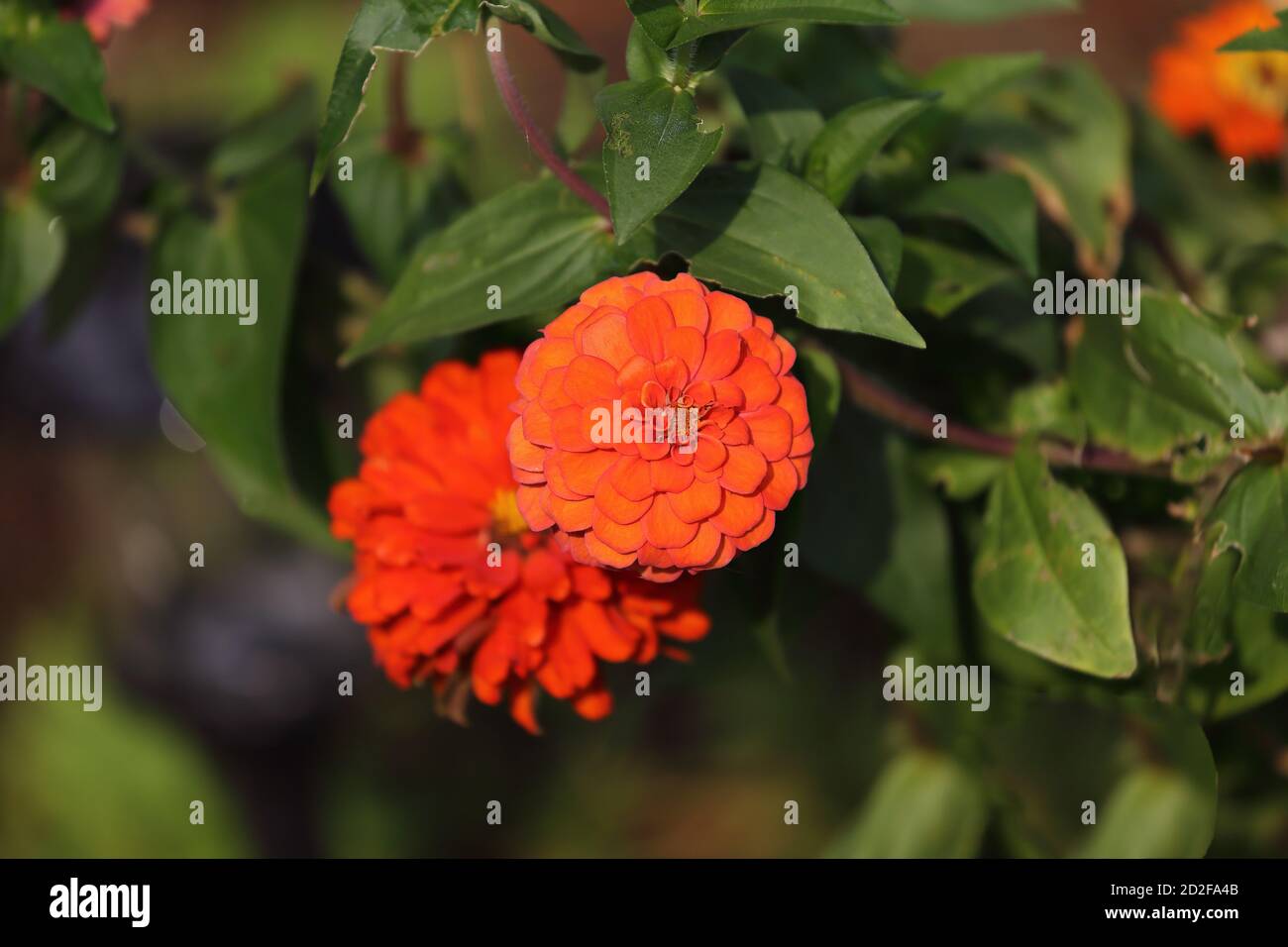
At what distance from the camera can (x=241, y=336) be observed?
857 mm

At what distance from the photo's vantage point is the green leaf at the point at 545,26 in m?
0.55

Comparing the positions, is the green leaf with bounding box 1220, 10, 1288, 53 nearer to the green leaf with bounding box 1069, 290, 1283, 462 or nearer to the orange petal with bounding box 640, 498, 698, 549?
the green leaf with bounding box 1069, 290, 1283, 462

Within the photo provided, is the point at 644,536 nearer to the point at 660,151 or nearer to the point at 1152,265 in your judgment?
the point at 660,151

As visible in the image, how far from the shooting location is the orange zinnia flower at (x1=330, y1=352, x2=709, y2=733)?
64cm

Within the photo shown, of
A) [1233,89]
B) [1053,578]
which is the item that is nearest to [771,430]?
[1053,578]

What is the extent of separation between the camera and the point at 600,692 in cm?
69

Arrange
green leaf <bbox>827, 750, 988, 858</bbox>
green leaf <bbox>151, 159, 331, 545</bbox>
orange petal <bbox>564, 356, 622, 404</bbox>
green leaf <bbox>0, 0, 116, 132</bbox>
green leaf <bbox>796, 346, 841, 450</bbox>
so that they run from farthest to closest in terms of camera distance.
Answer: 1. green leaf <bbox>827, 750, 988, 858</bbox>
2. green leaf <bbox>151, 159, 331, 545</bbox>
3. green leaf <bbox>0, 0, 116, 132</bbox>
4. green leaf <bbox>796, 346, 841, 450</bbox>
5. orange petal <bbox>564, 356, 622, 404</bbox>

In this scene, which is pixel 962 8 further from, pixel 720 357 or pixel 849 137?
pixel 720 357

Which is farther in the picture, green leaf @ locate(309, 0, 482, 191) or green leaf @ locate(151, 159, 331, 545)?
green leaf @ locate(151, 159, 331, 545)

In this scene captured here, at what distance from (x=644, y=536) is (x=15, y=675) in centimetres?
125

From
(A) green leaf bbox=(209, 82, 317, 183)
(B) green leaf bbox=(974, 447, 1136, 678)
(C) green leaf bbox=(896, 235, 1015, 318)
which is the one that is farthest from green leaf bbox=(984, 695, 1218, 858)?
(A) green leaf bbox=(209, 82, 317, 183)

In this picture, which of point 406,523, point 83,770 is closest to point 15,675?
point 83,770

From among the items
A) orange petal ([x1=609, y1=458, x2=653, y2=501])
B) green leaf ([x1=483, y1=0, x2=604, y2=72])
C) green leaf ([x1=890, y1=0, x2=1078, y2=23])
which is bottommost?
orange petal ([x1=609, y1=458, x2=653, y2=501])

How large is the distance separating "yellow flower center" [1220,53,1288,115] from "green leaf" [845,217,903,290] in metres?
0.63
